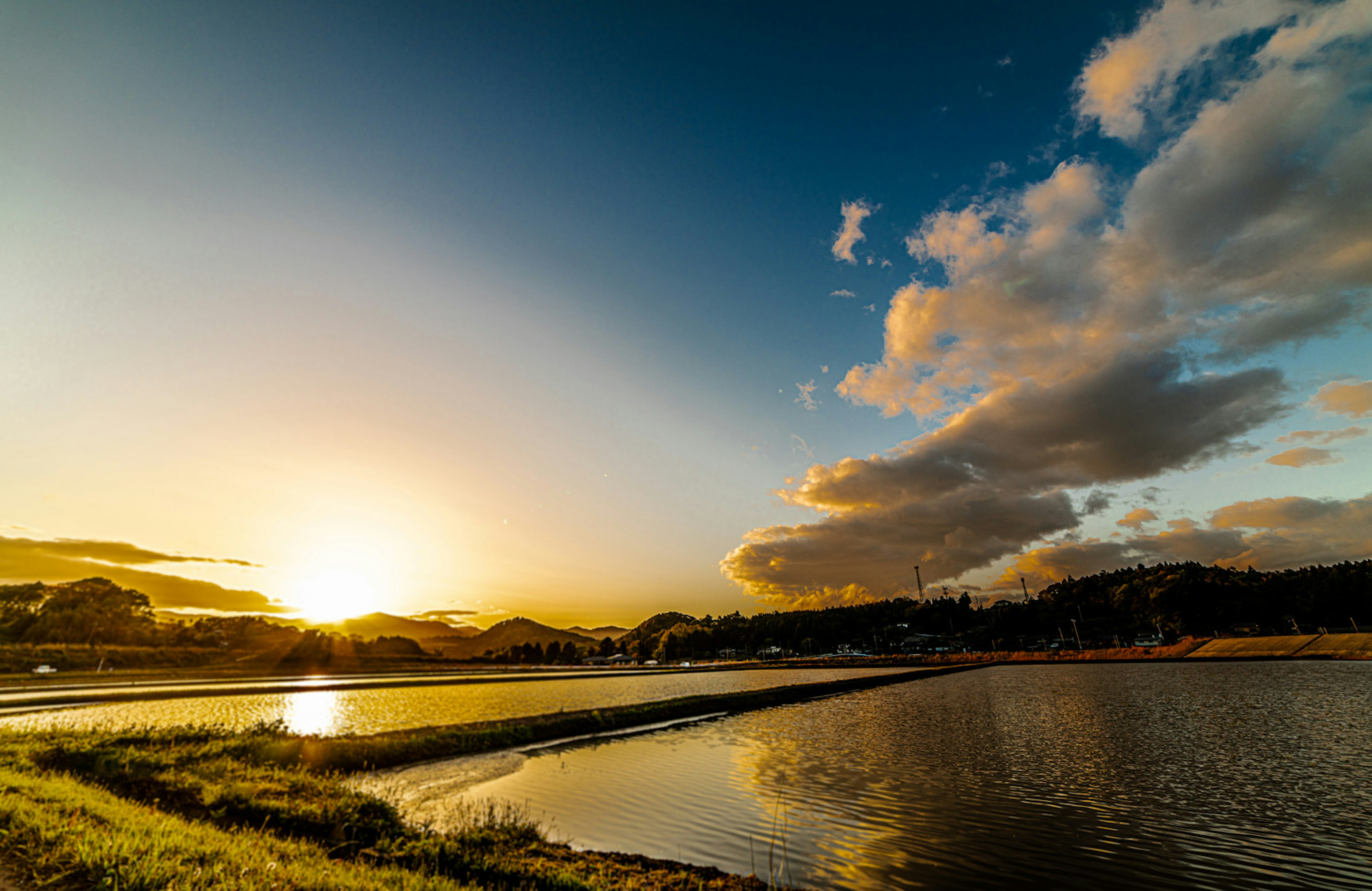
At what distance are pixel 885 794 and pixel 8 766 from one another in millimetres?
33079

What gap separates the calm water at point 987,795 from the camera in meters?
13.7

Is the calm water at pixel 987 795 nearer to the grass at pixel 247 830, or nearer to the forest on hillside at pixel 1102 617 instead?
the grass at pixel 247 830

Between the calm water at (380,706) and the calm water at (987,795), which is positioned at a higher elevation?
the calm water at (987,795)

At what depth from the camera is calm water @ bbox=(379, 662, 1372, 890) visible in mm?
13742

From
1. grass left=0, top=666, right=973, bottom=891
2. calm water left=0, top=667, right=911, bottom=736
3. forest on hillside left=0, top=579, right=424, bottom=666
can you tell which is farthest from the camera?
forest on hillside left=0, top=579, right=424, bottom=666

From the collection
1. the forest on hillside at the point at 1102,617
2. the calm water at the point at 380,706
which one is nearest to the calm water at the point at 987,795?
the calm water at the point at 380,706

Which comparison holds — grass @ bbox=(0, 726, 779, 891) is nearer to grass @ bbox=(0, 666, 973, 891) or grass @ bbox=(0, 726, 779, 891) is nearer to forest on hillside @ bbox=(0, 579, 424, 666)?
grass @ bbox=(0, 666, 973, 891)

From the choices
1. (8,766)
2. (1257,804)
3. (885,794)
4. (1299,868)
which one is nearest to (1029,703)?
(1257,804)

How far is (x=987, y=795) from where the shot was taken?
19.9 metres

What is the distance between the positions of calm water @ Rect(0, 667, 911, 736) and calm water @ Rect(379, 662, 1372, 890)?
17.6 metres

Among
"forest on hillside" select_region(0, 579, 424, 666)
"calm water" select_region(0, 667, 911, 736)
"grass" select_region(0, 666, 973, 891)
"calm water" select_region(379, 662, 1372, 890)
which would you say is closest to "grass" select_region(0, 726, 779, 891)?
"grass" select_region(0, 666, 973, 891)

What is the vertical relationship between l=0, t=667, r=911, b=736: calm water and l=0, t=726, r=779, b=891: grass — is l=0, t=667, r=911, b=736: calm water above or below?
below

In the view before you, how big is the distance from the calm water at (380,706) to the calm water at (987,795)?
17.6 meters

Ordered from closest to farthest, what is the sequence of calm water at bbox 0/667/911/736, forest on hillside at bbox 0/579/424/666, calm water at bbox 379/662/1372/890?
calm water at bbox 379/662/1372/890, calm water at bbox 0/667/911/736, forest on hillside at bbox 0/579/424/666
